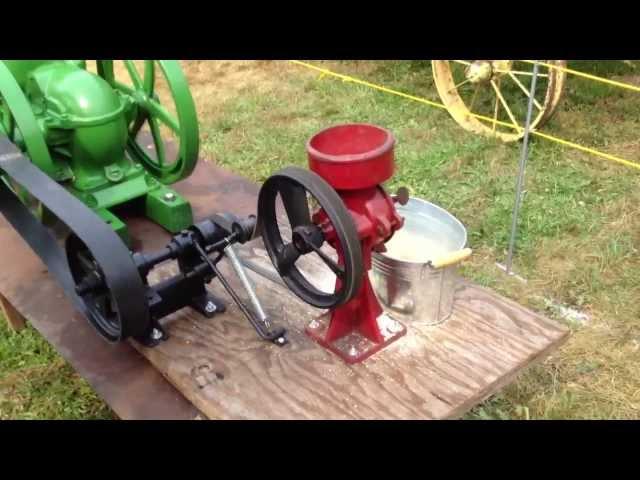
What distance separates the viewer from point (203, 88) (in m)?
4.26

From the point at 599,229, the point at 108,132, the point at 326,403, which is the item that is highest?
the point at 108,132

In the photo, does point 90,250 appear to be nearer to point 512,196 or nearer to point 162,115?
point 162,115

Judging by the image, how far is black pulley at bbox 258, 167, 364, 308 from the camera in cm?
124

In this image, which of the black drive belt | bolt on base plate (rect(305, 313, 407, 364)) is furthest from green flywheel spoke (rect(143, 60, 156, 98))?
bolt on base plate (rect(305, 313, 407, 364))

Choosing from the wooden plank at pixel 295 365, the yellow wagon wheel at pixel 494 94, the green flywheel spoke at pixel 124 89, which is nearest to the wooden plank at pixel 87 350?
the wooden plank at pixel 295 365

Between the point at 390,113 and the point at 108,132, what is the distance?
6.42ft

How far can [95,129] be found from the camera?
1.96 meters

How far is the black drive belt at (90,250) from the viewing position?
4.33 ft

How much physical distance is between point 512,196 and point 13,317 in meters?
1.92

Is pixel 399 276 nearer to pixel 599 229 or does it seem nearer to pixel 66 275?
pixel 66 275

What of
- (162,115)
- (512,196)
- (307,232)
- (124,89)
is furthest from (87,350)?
(512,196)

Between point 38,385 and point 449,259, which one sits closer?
point 449,259

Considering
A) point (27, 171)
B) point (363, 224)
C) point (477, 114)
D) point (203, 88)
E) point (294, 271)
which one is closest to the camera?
point (363, 224)

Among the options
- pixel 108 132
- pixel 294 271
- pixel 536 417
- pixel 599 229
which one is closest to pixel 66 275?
pixel 108 132
